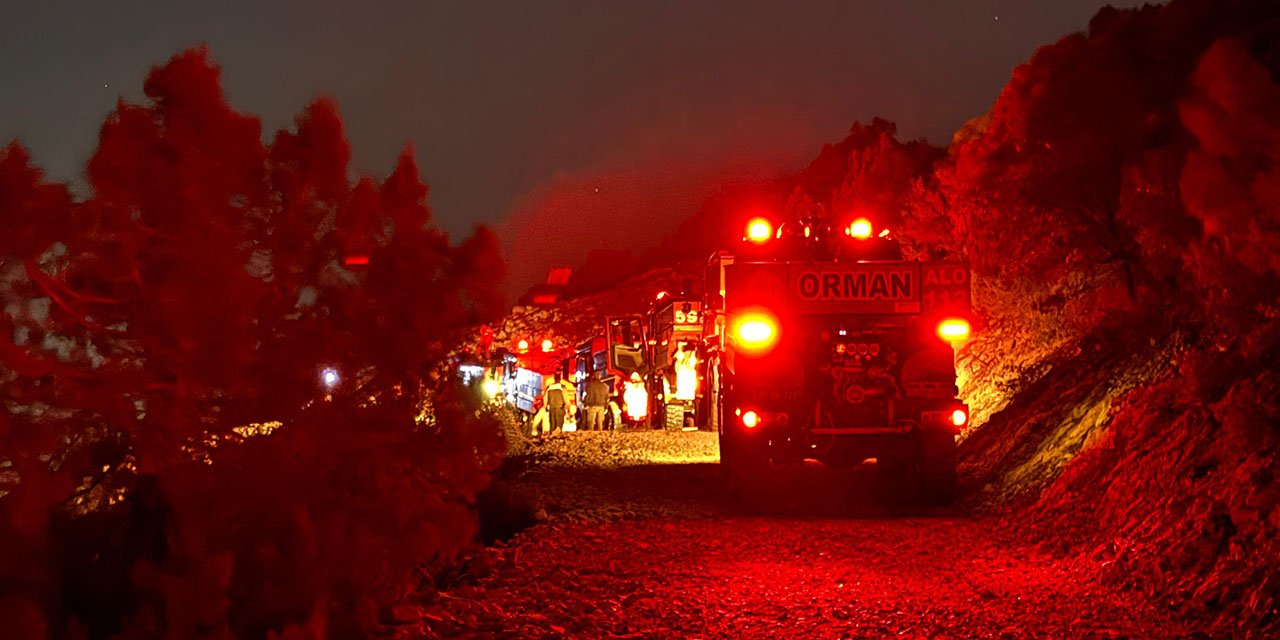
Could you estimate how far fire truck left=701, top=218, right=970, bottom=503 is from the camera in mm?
13758

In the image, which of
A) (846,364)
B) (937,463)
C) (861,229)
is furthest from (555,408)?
(937,463)

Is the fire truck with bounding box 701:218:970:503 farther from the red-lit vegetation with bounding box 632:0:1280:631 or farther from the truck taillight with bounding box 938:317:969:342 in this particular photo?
the red-lit vegetation with bounding box 632:0:1280:631

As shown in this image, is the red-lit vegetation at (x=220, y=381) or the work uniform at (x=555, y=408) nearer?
the red-lit vegetation at (x=220, y=381)

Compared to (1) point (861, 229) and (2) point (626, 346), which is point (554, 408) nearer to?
(2) point (626, 346)

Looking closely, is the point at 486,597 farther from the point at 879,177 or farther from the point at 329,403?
the point at 879,177

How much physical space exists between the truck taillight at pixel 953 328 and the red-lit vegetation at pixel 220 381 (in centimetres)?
606

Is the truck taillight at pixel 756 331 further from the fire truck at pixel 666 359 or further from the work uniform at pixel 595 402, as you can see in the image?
the work uniform at pixel 595 402

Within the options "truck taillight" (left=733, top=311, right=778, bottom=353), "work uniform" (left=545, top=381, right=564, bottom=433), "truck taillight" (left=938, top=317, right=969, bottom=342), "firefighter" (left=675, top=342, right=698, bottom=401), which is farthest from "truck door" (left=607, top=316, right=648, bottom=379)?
"truck taillight" (left=938, top=317, right=969, bottom=342)

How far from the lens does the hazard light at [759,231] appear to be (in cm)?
1631

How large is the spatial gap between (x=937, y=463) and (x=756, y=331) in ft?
8.35

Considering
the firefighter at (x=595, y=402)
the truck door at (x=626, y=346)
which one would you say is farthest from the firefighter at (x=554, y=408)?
the truck door at (x=626, y=346)

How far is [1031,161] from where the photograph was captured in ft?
70.9

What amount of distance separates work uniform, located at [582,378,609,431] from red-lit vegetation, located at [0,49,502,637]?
61.9 feet

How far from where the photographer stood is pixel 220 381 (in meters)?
8.13
